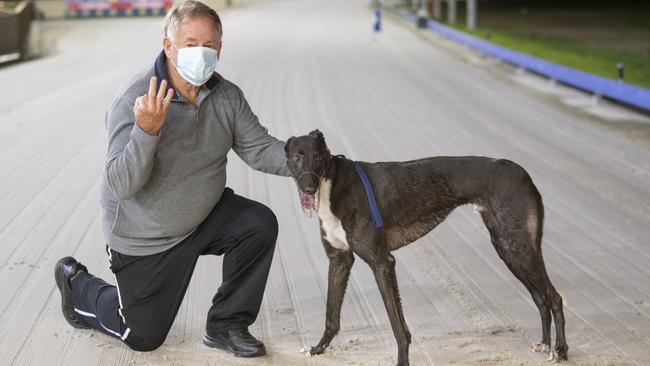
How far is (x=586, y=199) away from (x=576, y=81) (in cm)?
571

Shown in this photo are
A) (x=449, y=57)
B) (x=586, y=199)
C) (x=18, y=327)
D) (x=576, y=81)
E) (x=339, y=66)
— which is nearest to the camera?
(x=18, y=327)

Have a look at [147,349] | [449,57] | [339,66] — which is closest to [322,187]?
[147,349]

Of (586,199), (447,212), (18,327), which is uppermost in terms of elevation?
(447,212)

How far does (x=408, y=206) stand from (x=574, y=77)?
9049 millimetres

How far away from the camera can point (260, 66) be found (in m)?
15.7

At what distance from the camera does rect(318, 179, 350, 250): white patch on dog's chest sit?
3.43 m

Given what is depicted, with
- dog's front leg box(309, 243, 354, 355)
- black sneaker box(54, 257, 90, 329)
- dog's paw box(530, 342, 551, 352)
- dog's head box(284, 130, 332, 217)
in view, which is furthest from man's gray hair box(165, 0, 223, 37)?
dog's paw box(530, 342, 551, 352)

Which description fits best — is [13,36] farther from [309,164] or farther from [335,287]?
[309,164]

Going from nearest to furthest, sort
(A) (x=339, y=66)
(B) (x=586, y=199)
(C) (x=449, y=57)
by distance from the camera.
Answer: (B) (x=586, y=199) → (A) (x=339, y=66) → (C) (x=449, y=57)

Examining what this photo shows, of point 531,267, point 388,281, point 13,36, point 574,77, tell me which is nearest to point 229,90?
point 388,281

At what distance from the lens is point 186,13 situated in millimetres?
3502

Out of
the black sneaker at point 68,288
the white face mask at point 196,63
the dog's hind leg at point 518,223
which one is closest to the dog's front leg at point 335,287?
the dog's hind leg at point 518,223

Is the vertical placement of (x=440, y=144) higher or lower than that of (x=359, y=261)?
lower

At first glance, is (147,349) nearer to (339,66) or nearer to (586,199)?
(586,199)
